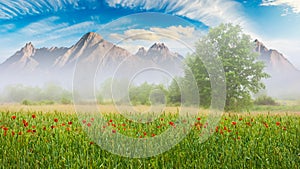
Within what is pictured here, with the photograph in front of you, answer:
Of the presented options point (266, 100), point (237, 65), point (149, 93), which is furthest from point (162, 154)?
point (266, 100)

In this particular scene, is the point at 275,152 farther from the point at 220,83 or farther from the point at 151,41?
the point at 151,41

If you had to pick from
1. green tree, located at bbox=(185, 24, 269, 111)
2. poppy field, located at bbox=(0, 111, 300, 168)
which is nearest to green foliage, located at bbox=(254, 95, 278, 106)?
green tree, located at bbox=(185, 24, 269, 111)

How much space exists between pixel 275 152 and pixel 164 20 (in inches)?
124

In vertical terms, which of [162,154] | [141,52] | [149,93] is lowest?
[162,154]

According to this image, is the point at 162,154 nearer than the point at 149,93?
Yes

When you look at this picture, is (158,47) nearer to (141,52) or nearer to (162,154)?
(141,52)

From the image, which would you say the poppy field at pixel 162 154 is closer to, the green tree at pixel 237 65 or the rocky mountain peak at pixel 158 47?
the rocky mountain peak at pixel 158 47

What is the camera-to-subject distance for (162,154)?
18.7ft

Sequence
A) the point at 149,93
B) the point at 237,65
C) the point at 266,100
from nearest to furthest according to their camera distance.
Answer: the point at 149,93 < the point at 237,65 < the point at 266,100

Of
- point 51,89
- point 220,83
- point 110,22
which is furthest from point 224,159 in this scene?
point 51,89

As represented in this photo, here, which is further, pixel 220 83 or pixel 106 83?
pixel 220 83

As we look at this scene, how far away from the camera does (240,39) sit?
17.4m

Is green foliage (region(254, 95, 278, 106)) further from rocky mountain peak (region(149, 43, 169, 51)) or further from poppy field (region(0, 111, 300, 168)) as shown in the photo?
rocky mountain peak (region(149, 43, 169, 51))

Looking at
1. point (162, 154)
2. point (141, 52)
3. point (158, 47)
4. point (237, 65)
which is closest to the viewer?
point (162, 154)
